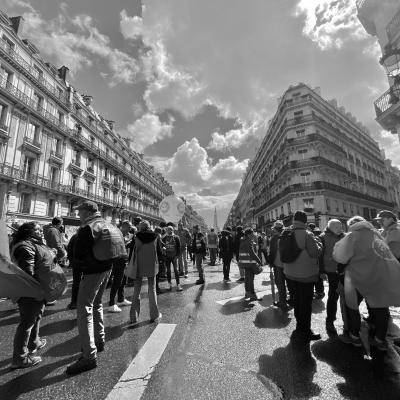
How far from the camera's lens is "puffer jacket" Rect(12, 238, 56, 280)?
108 inches

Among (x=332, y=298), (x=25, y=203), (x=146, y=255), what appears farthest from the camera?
(x=25, y=203)

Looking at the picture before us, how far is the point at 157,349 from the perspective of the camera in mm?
3086

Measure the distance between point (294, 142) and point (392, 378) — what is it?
105 feet

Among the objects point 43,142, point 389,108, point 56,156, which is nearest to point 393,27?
point 389,108

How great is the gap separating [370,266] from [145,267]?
3377 millimetres

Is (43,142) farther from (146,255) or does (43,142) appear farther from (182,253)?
(146,255)

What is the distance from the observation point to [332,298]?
149 inches

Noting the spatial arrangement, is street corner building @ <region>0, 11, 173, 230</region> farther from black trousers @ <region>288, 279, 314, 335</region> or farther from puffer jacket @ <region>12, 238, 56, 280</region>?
black trousers @ <region>288, 279, 314, 335</region>

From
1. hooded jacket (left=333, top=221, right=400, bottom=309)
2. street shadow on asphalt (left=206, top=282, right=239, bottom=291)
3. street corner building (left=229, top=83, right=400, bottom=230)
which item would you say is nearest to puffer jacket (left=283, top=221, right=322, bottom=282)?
hooded jacket (left=333, top=221, right=400, bottom=309)

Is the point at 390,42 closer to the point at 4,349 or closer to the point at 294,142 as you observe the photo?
the point at 4,349

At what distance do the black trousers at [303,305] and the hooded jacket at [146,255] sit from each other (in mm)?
2406

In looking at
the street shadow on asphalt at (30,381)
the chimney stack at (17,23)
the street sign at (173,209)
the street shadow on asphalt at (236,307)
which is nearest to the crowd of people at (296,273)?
the street shadow on asphalt at (30,381)

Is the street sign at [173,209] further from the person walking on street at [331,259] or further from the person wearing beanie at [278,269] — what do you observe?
the person walking on street at [331,259]

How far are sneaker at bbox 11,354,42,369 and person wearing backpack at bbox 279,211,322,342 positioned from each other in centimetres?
323
